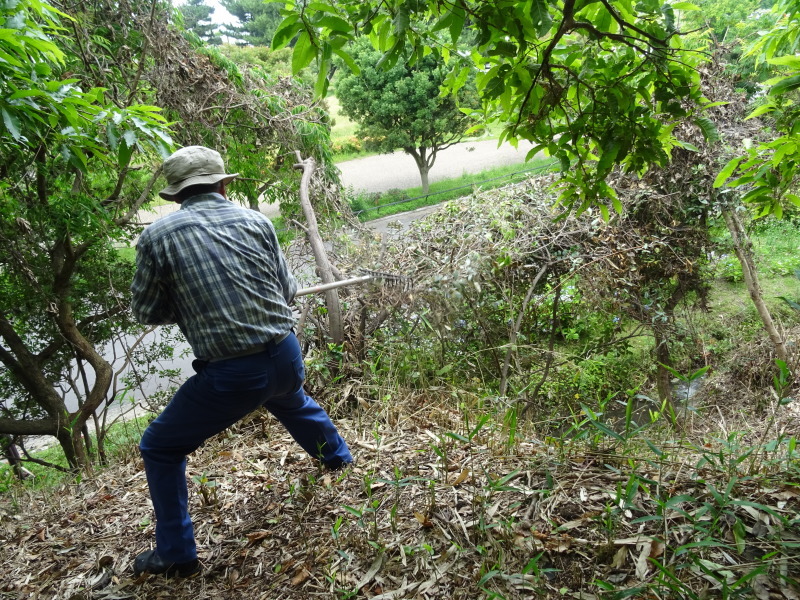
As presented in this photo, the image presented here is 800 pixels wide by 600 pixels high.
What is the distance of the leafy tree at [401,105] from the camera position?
16.3 meters

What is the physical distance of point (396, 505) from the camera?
99.4 inches

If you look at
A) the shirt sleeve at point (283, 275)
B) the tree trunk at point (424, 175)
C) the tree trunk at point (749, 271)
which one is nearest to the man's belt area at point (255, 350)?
the shirt sleeve at point (283, 275)

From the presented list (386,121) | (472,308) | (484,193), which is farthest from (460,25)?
(386,121)

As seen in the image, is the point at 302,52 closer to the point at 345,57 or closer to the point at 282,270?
the point at 345,57

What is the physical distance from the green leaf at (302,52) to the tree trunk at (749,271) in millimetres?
5656

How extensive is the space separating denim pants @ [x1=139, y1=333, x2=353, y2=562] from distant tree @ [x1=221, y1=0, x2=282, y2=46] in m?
22.2

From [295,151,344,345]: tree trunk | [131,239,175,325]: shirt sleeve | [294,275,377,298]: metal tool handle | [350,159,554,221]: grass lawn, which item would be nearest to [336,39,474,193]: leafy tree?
[350,159,554,221]: grass lawn

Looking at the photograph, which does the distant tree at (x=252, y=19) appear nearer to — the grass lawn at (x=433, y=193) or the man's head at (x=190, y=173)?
the grass lawn at (x=433, y=193)

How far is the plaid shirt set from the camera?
2.39 metres

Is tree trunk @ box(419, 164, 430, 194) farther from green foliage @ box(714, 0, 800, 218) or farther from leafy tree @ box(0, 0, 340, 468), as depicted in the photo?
green foliage @ box(714, 0, 800, 218)

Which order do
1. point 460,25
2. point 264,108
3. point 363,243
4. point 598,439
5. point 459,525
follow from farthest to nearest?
point 264,108, point 363,243, point 598,439, point 459,525, point 460,25

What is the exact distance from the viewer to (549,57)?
205 centimetres

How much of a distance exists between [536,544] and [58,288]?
5.44 meters

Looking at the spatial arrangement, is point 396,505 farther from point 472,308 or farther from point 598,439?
point 472,308
